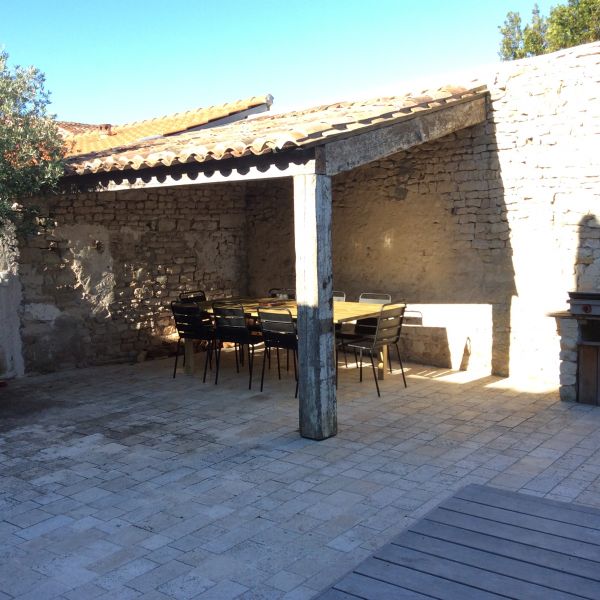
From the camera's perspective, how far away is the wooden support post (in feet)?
17.1

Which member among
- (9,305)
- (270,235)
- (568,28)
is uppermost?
(568,28)

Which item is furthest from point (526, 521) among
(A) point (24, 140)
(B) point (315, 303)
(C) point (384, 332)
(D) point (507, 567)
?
(A) point (24, 140)

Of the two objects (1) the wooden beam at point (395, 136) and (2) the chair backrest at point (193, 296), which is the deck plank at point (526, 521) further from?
(2) the chair backrest at point (193, 296)

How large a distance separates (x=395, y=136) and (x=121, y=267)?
4.45 meters

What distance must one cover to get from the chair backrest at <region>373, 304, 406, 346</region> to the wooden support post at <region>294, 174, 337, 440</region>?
1.41m

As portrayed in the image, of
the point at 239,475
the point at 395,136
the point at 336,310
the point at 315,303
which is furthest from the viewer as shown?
the point at 336,310

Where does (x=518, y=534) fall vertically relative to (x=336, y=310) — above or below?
below

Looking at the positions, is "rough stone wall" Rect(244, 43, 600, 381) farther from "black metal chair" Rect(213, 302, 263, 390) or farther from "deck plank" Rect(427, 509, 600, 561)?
"deck plank" Rect(427, 509, 600, 561)

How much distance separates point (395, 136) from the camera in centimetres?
596

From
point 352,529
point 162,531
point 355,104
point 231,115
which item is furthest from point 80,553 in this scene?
point 231,115

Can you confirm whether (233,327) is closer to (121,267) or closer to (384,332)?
(384,332)

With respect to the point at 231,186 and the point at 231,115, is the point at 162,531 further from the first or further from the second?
the point at 231,115

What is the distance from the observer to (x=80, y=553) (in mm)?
3586

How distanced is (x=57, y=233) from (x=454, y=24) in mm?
21322
